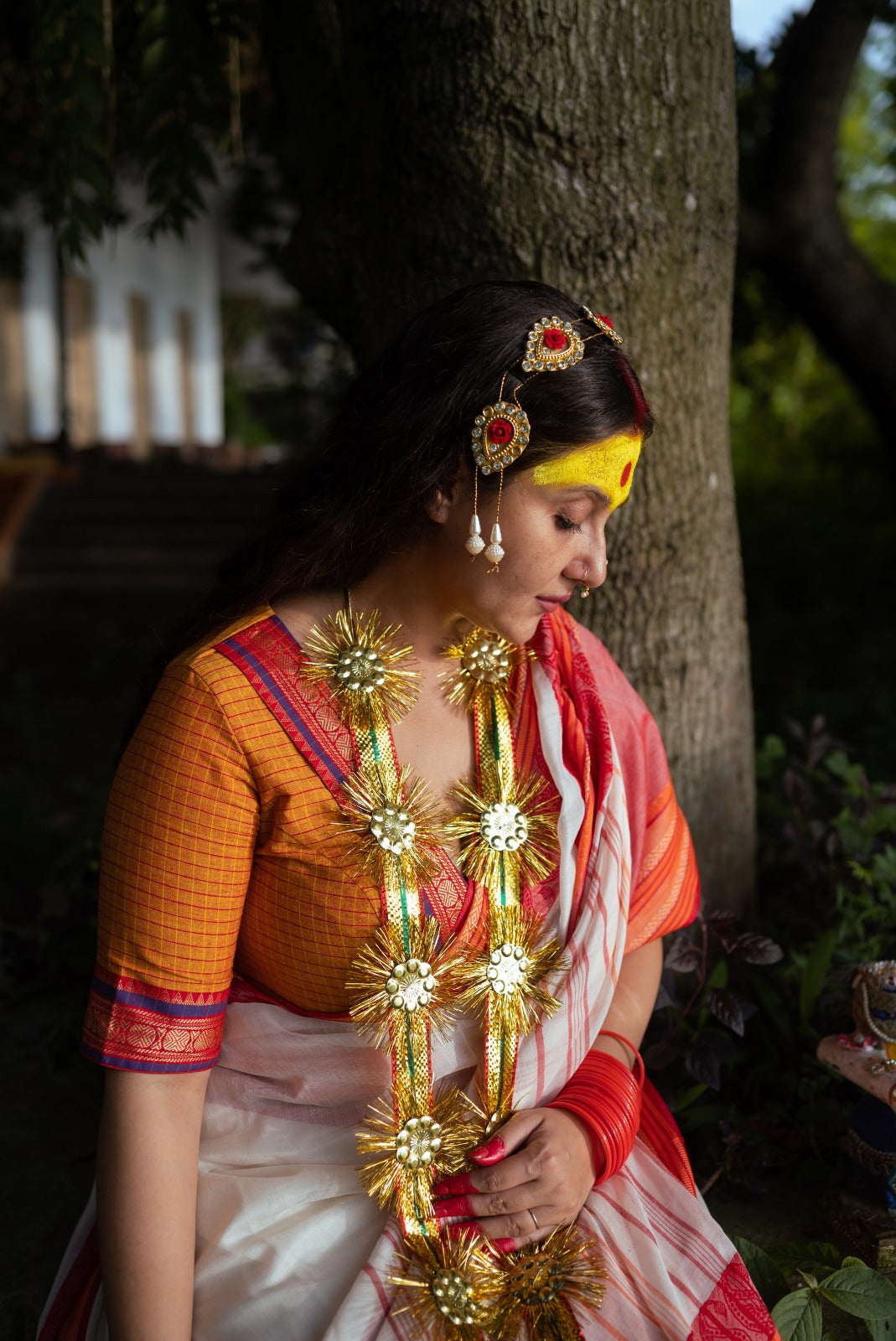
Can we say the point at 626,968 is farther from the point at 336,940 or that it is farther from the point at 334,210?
the point at 334,210

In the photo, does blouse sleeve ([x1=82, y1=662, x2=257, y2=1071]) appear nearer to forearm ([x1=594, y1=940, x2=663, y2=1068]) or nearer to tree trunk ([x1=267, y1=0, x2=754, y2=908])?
forearm ([x1=594, y1=940, x2=663, y2=1068])

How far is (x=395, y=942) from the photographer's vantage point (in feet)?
5.15

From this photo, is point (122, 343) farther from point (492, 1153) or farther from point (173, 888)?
point (492, 1153)

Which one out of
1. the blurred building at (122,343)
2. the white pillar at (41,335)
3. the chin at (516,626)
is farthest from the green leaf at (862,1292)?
the white pillar at (41,335)

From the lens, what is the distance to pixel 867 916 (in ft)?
8.25

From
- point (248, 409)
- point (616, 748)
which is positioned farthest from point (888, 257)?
point (248, 409)

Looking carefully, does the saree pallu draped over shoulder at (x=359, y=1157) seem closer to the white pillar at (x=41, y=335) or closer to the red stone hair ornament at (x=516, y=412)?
the red stone hair ornament at (x=516, y=412)

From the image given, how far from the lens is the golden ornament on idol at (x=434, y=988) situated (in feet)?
4.91

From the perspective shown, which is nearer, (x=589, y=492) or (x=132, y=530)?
(x=589, y=492)

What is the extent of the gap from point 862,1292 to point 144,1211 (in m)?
1.03

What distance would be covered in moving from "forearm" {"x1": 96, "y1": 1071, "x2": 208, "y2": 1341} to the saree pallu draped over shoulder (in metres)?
0.06

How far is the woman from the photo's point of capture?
149cm

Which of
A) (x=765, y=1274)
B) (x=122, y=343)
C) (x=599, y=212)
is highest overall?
(x=122, y=343)

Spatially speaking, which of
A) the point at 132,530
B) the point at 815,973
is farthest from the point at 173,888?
the point at 132,530
